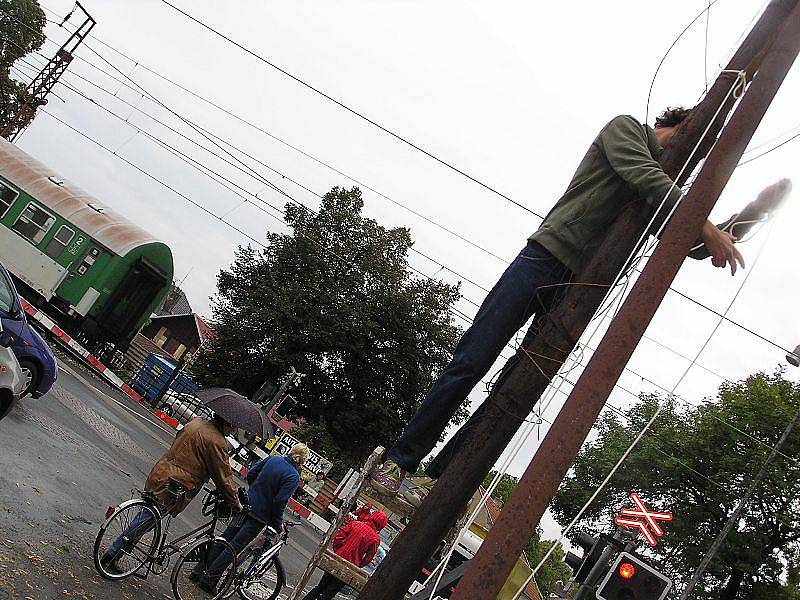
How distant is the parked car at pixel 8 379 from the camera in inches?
382

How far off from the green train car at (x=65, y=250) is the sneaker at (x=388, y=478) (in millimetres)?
24378

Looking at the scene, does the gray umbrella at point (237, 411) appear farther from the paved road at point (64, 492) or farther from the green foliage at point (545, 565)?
the green foliage at point (545, 565)

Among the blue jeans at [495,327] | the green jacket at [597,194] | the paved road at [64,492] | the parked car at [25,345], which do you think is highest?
the green jacket at [597,194]

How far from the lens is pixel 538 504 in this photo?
9.81ft

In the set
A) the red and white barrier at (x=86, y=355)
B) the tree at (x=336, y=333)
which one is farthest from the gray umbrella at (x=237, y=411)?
the tree at (x=336, y=333)

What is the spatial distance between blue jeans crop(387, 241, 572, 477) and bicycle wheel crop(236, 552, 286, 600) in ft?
20.1

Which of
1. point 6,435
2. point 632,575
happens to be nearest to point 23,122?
point 6,435

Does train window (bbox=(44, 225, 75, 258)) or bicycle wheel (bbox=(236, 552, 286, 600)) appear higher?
train window (bbox=(44, 225, 75, 258))

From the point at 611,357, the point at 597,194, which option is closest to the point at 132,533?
the point at 597,194

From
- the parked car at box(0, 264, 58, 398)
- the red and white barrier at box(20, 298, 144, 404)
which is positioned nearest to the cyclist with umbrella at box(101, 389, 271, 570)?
the parked car at box(0, 264, 58, 398)

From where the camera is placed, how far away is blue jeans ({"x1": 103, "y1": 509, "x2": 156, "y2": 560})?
7855 mm

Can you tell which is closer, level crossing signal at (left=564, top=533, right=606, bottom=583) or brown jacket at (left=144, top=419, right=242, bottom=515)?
brown jacket at (left=144, top=419, right=242, bottom=515)

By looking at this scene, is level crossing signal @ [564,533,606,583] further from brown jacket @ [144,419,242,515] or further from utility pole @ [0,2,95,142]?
utility pole @ [0,2,95,142]

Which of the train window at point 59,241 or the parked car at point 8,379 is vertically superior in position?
the train window at point 59,241
